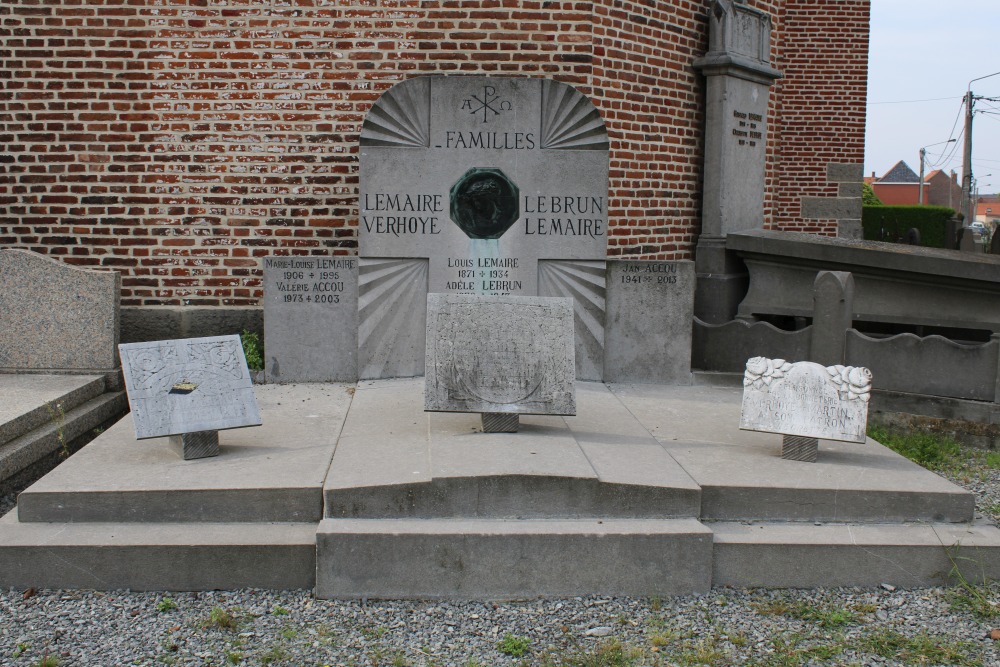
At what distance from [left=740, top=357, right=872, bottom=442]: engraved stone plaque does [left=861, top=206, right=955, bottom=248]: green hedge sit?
21.2 metres

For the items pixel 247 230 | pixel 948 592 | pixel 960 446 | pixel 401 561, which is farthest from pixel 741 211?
pixel 401 561

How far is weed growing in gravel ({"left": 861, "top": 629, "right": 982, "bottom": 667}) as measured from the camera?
3.85 meters

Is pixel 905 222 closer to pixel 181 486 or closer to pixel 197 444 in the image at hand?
pixel 197 444

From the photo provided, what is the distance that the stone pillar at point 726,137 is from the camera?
8.74 meters

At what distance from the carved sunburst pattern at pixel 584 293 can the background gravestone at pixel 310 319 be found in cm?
146

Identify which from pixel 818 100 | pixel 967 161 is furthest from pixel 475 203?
pixel 967 161

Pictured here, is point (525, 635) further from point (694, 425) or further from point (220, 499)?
point (694, 425)

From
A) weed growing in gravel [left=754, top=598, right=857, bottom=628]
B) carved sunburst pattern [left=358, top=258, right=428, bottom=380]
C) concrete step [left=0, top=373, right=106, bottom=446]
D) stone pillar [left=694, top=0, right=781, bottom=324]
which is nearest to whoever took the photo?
weed growing in gravel [left=754, top=598, right=857, bottom=628]

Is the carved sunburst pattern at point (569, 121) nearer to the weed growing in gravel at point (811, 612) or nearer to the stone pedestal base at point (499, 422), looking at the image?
the stone pedestal base at point (499, 422)

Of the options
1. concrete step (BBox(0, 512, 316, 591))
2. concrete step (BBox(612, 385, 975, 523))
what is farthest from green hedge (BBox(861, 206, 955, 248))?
concrete step (BBox(0, 512, 316, 591))

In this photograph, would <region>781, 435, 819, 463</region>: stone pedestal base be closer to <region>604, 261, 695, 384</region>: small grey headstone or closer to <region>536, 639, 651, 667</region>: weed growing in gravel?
<region>536, 639, 651, 667</region>: weed growing in gravel

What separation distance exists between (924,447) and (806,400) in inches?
96.4

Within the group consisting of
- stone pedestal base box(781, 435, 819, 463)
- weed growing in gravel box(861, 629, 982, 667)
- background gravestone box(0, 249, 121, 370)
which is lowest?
weed growing in gravel box(861, 629, 982, 667)

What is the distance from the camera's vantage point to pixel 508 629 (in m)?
4.08
